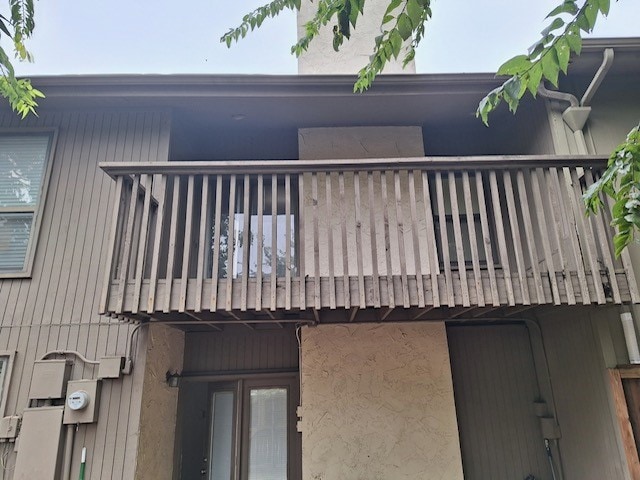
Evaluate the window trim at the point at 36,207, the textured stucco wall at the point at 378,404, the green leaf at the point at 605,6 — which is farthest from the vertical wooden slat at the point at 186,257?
the green leaf at the point at 605,6

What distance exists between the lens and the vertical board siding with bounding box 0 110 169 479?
377 cm

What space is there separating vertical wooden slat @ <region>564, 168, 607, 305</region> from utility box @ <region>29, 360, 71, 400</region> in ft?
15.9

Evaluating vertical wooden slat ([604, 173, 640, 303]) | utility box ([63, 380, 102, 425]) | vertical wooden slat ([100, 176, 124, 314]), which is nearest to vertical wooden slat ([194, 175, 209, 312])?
vertical wooden slat ([100, 176, 124, 314])

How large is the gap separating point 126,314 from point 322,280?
1.74 m

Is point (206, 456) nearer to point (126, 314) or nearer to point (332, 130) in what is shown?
point (126, 314)

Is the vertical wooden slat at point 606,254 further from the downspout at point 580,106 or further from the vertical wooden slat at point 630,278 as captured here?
the downspout at point 580,106

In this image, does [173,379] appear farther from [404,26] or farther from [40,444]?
[404,26]

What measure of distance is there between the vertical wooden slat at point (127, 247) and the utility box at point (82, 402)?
1.02 meters

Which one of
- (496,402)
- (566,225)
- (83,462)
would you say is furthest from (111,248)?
(496,402)

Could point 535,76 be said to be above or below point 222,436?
above

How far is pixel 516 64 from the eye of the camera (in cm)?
187

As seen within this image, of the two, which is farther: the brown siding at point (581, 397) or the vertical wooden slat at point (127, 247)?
the brown siding at point (581, 397)

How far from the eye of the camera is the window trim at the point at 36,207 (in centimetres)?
421

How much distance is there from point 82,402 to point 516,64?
427 centimetres
